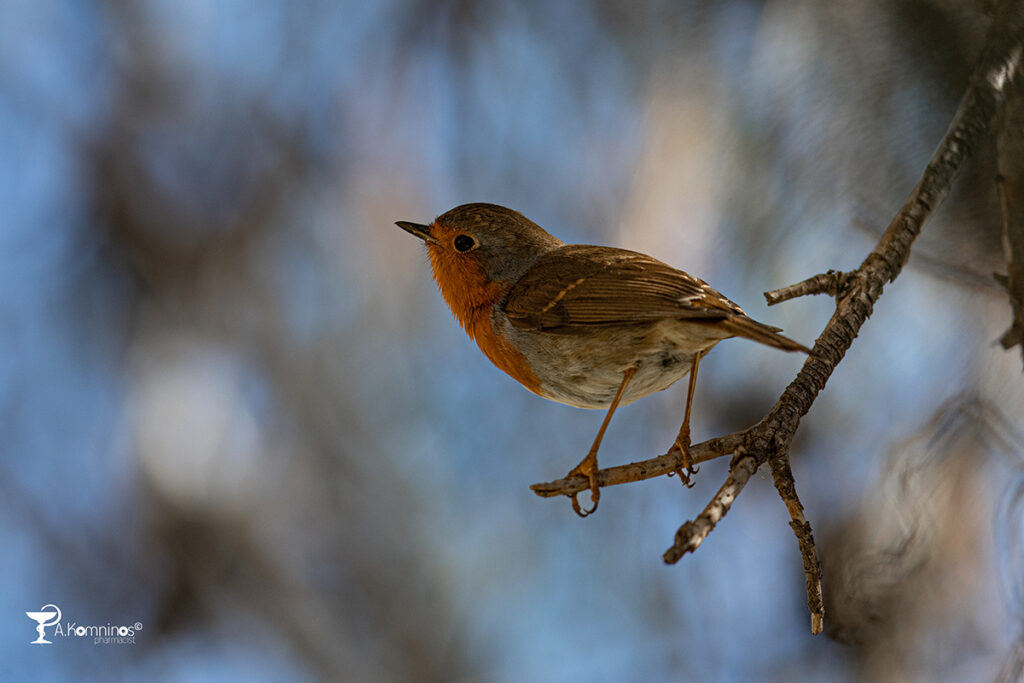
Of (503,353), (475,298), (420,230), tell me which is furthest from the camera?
(420,230)

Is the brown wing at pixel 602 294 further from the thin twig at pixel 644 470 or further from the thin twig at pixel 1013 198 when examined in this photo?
the thin twig at pixel 1013 198

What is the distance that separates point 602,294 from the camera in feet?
8.31

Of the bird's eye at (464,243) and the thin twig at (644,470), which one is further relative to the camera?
the bird's eye at (464,243)

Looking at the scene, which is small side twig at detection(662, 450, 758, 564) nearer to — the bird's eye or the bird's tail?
the bird's tail

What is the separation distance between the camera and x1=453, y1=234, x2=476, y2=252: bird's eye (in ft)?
9.76

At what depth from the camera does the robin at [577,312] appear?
2.33m

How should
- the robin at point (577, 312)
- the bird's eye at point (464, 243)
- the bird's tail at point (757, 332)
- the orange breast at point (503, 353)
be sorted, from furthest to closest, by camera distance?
the bird's eye at point (464, 243), the orange breast at point (503, 353), the robin at point (577, 312), the bird's tail at point (757, 332)

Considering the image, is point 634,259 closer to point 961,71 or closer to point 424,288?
point 961,71

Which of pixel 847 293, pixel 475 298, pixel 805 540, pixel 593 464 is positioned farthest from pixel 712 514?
pixel 475 298

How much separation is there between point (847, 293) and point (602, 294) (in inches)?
26.7

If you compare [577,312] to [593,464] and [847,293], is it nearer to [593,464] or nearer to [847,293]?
[593,464]

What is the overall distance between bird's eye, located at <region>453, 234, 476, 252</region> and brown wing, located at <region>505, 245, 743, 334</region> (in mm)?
248

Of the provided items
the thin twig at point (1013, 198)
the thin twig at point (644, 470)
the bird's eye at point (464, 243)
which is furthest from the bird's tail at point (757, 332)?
the bird's eye at point (464, 243)

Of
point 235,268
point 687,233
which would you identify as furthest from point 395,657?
point 687,233
